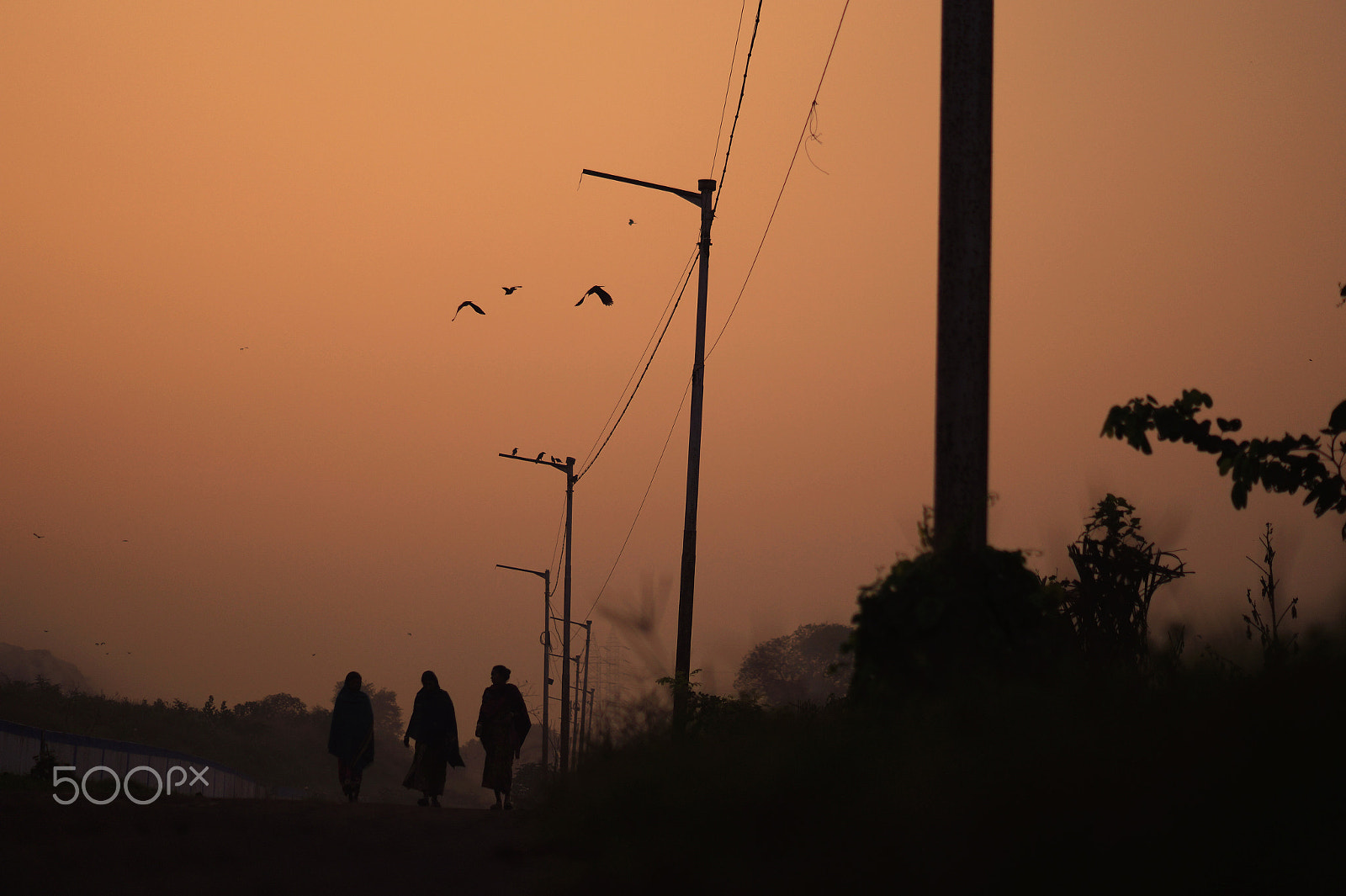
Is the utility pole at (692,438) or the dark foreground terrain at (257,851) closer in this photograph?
the dark foreground terrain at (257,851)

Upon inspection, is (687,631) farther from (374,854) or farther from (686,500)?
(374,854)

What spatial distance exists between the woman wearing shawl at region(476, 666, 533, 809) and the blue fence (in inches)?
118

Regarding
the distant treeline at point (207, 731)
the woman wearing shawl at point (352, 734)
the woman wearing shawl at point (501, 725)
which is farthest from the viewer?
the distant treeline at point (207, 731)

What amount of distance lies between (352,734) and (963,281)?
11212mm

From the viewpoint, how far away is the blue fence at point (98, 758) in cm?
1962

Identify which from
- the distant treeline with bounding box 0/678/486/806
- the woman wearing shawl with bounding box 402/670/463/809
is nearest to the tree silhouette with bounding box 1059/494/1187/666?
the woman wearing shawl with bounding box 402/670/463/809

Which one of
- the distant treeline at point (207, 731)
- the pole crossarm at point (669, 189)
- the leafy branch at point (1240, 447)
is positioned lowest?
the distant treeline at point (207, 731)

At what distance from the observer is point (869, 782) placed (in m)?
5.23

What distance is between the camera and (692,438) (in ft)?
59.0

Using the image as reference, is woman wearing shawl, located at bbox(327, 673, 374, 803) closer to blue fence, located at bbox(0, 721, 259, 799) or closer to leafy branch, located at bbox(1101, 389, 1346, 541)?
blue fence, located at bbox(0, 721, 259, 799)

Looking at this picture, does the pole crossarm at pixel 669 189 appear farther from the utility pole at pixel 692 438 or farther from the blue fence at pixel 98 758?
the blue fence at pixel 98 758

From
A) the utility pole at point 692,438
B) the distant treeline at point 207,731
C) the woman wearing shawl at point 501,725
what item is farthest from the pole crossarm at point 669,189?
the distant treeline at point 207,731

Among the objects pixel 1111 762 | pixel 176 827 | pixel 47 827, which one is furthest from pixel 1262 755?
pixel 47 827

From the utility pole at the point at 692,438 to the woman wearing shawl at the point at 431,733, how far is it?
2.97 meters
